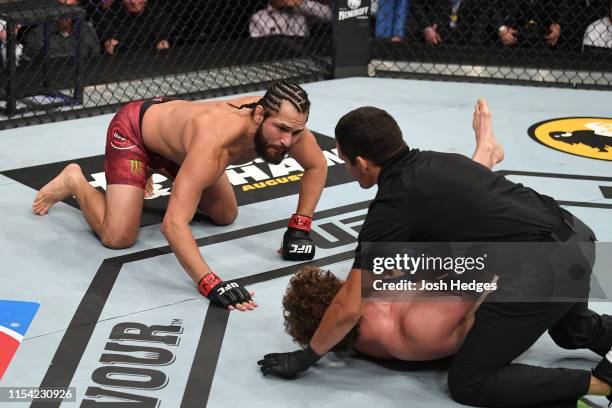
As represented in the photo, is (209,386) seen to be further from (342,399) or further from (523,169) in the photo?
(523,169)

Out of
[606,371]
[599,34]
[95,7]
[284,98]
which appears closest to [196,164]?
[284,98]

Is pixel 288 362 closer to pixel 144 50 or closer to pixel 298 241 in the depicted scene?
pixel 298 241

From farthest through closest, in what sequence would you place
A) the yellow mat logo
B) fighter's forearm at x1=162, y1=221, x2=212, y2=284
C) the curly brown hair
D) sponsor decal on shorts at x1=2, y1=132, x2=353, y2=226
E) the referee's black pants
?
the yellow mat logo → sponsor decal on shorts at x1=2, y1=132, x2=353, y2=226 → fighter's forearm at x1=162, y1=221, x2=212, y2=284 → the curly brown hair → the referee's black pants

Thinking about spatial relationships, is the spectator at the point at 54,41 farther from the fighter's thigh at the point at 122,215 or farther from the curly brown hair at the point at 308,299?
the curly brown hair at the point at 308,299

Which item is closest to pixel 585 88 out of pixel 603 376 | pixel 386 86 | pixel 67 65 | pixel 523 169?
pixel 386 86

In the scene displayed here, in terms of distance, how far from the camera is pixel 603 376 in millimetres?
2500

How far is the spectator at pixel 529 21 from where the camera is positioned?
6.13 m

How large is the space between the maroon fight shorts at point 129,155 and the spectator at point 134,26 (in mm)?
2090

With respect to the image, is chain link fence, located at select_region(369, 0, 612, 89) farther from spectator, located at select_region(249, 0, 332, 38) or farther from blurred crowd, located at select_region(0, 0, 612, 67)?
spectator, located at select_region(249, 0, 332, 38)

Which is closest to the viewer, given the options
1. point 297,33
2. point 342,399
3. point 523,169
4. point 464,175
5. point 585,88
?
point 464,175

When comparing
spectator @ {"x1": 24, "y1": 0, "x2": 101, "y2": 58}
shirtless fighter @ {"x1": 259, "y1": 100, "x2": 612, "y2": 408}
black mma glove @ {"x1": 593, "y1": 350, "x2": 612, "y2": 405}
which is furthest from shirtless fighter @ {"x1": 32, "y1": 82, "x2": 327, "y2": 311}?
spectator @ {"x1": 24, "y1": 0, "x2": 101, "y2": 58}

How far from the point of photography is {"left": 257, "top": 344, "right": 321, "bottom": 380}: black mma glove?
2.62 metres

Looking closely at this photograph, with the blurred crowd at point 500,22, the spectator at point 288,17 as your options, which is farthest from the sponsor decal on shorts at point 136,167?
the blurred crowd at point 500,22

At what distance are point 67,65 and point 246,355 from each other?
300 centimetres
